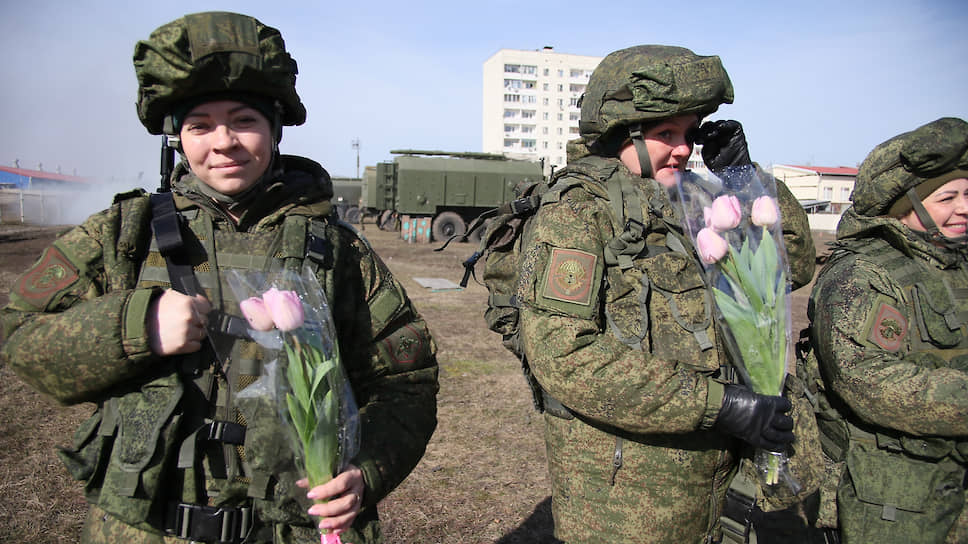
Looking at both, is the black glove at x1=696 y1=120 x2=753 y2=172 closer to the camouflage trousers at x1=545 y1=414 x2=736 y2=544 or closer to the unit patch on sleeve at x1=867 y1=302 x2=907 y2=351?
the unit patch on sleeve at x1=867 y1=302 x2=907 y2=351

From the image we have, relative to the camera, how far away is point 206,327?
151cm

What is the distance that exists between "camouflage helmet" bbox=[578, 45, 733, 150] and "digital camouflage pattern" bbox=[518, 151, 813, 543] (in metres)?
0.21

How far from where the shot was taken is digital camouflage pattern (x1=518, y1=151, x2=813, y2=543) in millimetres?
1927

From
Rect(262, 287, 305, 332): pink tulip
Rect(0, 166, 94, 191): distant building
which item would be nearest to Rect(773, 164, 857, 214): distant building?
Rect(0, 166, 94, 191): distant building

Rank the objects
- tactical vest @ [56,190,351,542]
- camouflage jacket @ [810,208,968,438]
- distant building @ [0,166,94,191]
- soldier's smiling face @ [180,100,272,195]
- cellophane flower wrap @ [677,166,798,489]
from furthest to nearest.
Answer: distant building @ [0,166,94,191]
camouflage jacket @ [810,208,968,438]
cellophane flower wrap @ [677,166,798,489]
soldier's smiling face @ [180,100,272,195]
tactical vest @ [56,190,351,542]

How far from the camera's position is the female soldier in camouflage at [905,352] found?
2473mm

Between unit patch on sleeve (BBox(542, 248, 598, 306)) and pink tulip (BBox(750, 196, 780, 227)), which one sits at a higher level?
pink tulip (BBox(750, 196, 780, 227))

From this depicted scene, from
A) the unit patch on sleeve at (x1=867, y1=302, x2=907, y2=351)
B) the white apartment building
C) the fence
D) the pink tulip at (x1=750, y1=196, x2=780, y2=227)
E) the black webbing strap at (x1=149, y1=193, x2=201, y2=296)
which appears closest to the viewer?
the black webbing strap at (x1=149, y1=193, x2=201, y2=296)

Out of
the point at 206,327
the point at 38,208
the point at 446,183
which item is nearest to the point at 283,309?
the point at 206,327

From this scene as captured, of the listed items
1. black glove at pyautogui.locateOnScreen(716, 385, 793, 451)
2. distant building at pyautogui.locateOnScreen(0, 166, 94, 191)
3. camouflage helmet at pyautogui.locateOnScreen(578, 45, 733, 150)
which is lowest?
black glove at pyautogui.locateOnScreen(716, 385, 793, 451)

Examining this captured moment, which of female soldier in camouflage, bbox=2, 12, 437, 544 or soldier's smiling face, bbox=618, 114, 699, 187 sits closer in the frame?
female soldier in camouflage, bbox=2, 12, 437, 544

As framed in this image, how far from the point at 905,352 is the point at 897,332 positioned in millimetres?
113

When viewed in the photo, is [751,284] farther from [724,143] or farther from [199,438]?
[199,438]

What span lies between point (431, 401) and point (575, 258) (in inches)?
25.4
